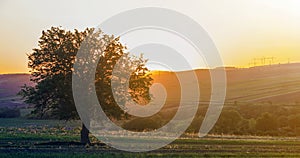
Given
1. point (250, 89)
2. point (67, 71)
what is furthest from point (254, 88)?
point (67, 71)

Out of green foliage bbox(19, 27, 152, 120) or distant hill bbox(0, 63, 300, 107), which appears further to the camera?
distant hill bbox(0, 63, 300, 107)

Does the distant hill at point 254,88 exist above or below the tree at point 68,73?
above

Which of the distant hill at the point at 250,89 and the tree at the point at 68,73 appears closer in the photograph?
the tree at the point at 68,73

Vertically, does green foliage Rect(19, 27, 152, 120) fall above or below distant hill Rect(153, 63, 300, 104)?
below

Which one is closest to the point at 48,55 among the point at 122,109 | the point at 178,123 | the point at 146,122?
the point at 122,109

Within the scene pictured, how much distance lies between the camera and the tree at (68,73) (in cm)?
4516

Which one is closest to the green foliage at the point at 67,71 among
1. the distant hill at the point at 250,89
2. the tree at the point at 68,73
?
the tree at the point at 68,73

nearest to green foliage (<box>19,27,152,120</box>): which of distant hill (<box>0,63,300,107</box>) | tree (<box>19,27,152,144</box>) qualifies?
tree (<box>19,27,152,144</box>)

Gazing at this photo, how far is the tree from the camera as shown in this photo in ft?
148

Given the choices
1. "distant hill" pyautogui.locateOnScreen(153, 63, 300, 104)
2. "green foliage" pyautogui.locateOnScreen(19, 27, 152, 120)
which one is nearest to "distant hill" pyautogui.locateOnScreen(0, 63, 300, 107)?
"distant hill" pyautogui.locateOnScreen(153, 63, 300, 104)

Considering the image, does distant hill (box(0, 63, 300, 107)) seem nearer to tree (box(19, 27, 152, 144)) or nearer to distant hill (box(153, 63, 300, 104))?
distant hill (box(153, 63, 300, 104))

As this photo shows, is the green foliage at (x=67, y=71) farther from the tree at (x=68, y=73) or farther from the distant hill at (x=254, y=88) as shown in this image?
the distant hill at (x=254, y=88)

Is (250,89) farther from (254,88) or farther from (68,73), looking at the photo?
(68,73)

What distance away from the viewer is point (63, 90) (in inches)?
1767
